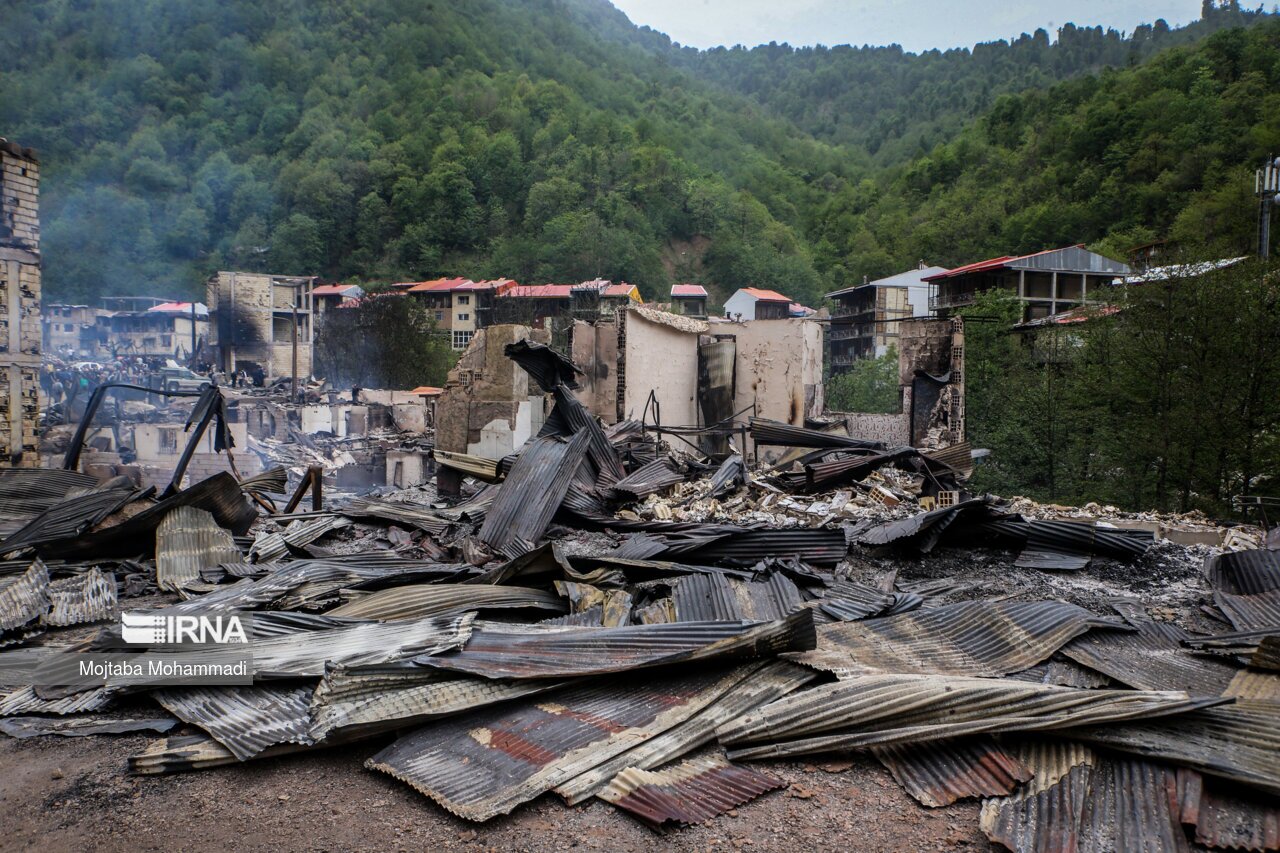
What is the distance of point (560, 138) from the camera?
65.4 m

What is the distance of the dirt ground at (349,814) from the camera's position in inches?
90.5

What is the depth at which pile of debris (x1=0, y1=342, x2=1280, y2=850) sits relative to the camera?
247cm

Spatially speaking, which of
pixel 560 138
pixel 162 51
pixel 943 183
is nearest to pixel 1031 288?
pixel 943 183

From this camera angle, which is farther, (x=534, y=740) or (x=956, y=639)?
(x=956, y=639)

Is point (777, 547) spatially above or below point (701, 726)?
above

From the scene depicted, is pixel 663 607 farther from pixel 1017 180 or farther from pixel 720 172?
pixel 720 172

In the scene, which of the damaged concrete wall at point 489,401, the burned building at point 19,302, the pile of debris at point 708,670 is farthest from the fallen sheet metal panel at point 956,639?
the burned building at point 19,302

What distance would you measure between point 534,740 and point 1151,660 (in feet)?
9.07

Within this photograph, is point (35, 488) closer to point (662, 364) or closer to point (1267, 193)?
point (662, 364)

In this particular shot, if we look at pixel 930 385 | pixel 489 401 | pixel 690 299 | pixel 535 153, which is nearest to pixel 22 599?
pixel 489 401

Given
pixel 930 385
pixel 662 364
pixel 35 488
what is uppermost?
pixel 662 364

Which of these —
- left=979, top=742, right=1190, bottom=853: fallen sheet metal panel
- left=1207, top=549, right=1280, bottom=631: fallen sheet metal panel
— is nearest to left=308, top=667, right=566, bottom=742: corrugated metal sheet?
left=979, top=742, right=1190, bottom=853: fallen sheet metal panel

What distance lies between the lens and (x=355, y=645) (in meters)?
3.39

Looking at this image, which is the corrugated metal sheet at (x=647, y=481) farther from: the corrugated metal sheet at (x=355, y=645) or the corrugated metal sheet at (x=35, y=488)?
the corrugated metal sheet at (x=35, y=488)
